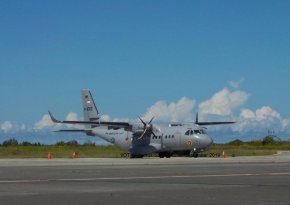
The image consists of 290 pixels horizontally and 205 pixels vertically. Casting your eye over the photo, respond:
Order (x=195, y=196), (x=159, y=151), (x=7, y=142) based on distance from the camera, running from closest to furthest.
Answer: (x=195, y=196), (x=159, y=151), (x=7, y=142)

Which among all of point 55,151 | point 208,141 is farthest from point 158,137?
point 55,151

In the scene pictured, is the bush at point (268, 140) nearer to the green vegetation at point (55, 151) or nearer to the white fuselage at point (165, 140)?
the green vegetation at point (55, 151)

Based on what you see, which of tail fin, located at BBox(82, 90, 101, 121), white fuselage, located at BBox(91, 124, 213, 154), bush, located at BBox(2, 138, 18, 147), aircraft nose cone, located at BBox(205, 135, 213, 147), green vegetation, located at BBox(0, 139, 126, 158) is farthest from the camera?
bush, located at BBox(2, 138, 18, 147)

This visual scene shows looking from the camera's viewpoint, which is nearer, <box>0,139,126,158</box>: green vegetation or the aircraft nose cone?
the aircraft nose cone

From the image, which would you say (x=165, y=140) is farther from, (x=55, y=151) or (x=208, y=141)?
(x=55, y=151)

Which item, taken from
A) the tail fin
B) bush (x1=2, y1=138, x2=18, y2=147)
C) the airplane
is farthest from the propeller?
bush (x1=2, y1=138, x2=18, y2=147)

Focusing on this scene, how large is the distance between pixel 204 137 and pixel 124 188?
37.4m

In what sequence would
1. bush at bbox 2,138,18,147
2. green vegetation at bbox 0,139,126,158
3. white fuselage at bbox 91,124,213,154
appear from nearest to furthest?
1. white fuselage at bbox 91,124,213,154
2. green vegetation at bbox 0,139,126,158
3. bush at bbox 2,138,18,147

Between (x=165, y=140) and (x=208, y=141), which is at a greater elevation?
(x=165, y=140)

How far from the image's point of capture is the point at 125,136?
62031mm

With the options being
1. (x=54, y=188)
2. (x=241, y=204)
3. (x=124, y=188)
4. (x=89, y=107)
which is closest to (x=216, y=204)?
(x=241, y=204)

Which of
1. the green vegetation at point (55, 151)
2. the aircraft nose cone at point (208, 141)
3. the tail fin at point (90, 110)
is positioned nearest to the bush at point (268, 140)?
the green vegetation at point (55, 151)

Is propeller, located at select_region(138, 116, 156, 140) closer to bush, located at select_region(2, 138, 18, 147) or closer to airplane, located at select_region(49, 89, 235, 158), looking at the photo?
airplane, located at select_region(49, 89, 235, 158)

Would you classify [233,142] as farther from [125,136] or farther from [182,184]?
[182,184]
